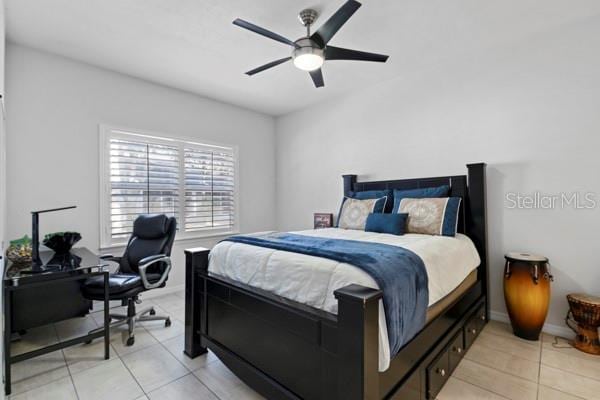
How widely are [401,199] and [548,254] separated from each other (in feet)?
4.57

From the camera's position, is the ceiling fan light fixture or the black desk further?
the ceiling fan light fixture

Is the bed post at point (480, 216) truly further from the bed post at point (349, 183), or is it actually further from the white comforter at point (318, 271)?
the bed post at point (349, 183)

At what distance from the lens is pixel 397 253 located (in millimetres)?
1736

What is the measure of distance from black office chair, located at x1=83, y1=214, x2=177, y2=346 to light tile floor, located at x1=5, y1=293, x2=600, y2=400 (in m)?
0.28

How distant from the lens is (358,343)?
3.92ft

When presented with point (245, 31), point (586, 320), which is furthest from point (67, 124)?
point (586, 320)

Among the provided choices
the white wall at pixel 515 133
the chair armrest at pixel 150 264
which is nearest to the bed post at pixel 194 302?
the chair armrest at pixel 150 264

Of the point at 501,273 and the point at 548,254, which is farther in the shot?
the point at 501,273

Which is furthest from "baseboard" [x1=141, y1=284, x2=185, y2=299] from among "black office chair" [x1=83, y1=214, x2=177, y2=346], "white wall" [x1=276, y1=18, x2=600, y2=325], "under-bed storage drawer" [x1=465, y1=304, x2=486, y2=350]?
"under-bed storage drawer" [x1=465, y1=304, x2=486, y2=350]

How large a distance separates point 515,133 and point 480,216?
872 millimetres

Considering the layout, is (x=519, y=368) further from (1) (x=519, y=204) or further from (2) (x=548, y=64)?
(2) (x=548, y=64)

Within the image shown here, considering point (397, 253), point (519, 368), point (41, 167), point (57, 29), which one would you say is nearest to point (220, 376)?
point (397, 253)

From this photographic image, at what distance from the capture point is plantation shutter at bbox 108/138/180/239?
339cm

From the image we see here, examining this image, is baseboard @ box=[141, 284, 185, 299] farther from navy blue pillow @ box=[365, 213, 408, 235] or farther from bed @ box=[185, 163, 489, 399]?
navy blue pillow @ box=[365, 213, 408, 235]
